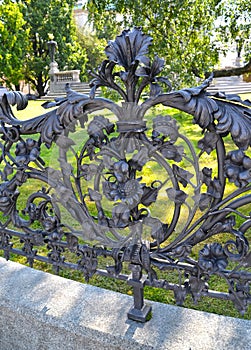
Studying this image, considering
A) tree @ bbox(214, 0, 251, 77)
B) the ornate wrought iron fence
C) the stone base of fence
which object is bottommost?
the stone base of fence

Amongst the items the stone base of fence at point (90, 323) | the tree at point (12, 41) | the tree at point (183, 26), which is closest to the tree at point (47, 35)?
the tree at point (12, 41)

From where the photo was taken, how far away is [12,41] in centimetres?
1989

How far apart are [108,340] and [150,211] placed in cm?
58

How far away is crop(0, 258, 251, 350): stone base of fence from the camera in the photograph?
151 cm

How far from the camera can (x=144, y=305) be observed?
5.41 feet

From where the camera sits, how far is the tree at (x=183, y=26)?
197 inches

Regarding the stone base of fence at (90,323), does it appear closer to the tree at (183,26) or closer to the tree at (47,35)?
the tree at (183,26)

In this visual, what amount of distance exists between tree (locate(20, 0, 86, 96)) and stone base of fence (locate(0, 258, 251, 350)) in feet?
69.6

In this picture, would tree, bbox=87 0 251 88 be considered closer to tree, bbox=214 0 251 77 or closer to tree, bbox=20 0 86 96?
tree, bbox=214 0 251 77

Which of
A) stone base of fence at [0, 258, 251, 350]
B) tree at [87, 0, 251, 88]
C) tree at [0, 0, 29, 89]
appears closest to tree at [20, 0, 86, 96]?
tree at [0, 0, 29, 89]

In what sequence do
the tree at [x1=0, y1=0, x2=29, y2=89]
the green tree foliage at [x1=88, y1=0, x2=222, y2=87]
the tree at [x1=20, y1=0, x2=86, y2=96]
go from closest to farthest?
1. the green tree foliage at [x1=88, y1=0, x2=222, y2=87]
2. the tree at [x1=0, y1=0, x2=29, y2=89]
3. the tree at [x1=20, y1=0, x2=86, y2=96]

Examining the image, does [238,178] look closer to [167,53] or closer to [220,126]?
[220,126]

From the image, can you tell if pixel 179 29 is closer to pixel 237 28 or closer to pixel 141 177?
pixel 237 28

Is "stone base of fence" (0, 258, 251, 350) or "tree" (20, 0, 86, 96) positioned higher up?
"tree" (20, 0, 86, 96)
